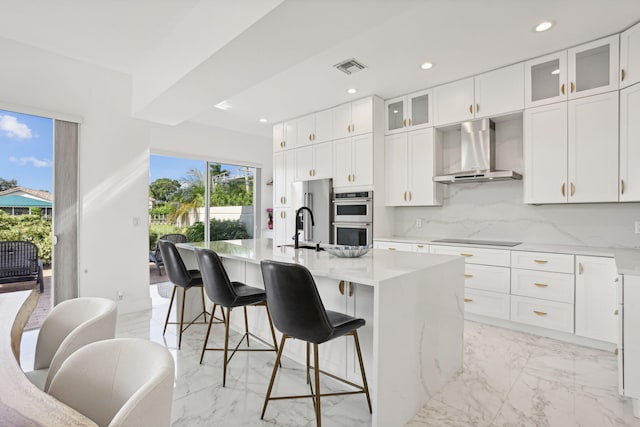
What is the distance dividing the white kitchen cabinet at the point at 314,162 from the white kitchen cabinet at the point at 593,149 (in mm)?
2730

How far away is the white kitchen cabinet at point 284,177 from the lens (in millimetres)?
5188

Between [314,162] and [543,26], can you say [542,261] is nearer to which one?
[543,26]

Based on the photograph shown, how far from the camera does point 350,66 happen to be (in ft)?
11.1

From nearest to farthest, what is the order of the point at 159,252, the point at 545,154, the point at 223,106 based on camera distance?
the point at 545,154 < the point at 223,106 < the point at 159,252


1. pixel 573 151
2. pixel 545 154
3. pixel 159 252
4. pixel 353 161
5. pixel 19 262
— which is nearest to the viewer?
pixel 573 151

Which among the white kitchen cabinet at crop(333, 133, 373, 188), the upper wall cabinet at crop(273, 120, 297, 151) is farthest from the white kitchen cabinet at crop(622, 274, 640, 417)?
the upper wall cabinet at crop(273, 120, 297, 151)

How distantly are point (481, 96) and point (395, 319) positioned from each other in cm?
296

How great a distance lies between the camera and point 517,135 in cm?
362

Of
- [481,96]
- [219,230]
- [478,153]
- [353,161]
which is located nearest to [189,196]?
[219,230]

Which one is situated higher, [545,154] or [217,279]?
[545,154]

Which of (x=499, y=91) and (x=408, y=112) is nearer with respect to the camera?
(x=499, y=91)

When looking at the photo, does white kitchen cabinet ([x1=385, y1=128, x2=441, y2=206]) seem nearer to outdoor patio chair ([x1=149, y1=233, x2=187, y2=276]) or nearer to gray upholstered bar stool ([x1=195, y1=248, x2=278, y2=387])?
gray upholstered bar stool ([x1=195, y1=248, x2=278, y2=387])

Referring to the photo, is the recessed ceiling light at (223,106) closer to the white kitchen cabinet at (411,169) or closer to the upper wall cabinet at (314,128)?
the upper wall cabinet at (314,128)

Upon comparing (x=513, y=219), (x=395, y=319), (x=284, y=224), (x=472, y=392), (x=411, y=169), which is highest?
(x=411, y=169)
